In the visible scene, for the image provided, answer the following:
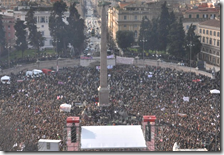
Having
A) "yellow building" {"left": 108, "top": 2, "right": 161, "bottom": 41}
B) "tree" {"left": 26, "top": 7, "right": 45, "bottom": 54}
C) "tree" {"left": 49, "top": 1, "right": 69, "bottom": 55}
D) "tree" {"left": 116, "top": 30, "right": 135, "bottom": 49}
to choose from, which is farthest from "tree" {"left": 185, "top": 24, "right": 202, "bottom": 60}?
"tree" {"left": 26, "top": 7, "right": 45, "bottom": 54}

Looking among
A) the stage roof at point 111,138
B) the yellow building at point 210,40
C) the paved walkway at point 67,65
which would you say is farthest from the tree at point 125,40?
the stage roof at point 111,138

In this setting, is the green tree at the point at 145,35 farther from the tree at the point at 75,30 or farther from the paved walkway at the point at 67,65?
the tree at the point at 75,30

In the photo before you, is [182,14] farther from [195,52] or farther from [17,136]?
[17,136]

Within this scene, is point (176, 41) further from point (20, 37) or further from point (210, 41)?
point (20, 37)

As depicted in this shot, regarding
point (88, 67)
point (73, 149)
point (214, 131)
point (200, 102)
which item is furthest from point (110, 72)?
point (73, 149)

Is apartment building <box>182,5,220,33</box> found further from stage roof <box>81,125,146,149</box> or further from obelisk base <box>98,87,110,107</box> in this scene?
stage roof <box>81,125,146,149</box>

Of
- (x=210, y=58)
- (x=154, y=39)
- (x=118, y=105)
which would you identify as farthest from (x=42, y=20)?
(x=118, y=105)
